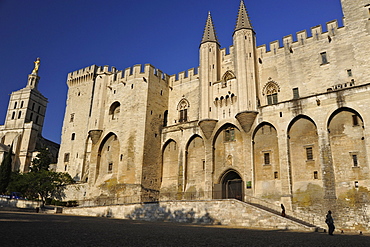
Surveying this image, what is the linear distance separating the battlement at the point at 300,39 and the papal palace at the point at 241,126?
93 mm

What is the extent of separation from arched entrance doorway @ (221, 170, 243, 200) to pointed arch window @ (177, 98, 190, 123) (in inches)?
324

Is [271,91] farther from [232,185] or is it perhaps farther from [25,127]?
[25,127]

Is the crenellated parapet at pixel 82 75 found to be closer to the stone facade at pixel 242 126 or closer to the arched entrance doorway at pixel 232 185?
the stone facade at pixel 242 126

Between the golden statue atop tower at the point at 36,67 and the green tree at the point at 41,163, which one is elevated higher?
the golden statue atop tower at the point at 36,67

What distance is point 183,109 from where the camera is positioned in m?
33.5

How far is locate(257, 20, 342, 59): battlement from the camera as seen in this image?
26.1 meters

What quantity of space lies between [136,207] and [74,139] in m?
16.1

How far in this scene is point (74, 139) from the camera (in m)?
37.4

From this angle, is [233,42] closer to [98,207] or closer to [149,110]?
[149,110]

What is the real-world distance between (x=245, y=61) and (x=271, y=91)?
3.61 meters

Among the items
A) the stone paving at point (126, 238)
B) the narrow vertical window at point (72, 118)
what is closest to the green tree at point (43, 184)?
the narrow vertical window at point (72, 118)

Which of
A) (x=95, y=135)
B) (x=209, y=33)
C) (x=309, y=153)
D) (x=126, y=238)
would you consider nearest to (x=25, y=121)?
(x=95, y=135)

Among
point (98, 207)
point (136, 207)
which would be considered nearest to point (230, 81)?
point (136, 207)

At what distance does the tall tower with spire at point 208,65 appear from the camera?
2933cm
